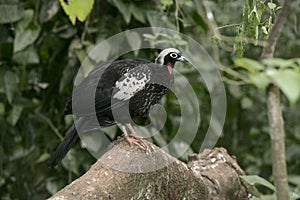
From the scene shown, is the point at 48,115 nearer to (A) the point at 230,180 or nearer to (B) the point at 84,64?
(B) the point at 84,64

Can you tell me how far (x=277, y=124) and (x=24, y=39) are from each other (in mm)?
2662

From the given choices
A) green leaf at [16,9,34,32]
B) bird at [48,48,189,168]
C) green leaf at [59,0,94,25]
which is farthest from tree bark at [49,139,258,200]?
green leaf at [16,9,34,32]

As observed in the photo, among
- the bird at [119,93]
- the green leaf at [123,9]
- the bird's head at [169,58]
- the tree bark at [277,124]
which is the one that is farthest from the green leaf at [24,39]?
the tree bark at [277,124]

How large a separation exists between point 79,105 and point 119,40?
110 centimetres

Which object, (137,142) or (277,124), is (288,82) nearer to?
(277,124)

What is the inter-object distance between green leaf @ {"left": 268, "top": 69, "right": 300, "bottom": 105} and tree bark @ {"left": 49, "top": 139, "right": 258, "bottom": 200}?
1008 mm

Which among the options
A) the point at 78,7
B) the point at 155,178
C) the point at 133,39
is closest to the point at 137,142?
the point at 155,178

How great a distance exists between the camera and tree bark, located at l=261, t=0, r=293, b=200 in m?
1.32

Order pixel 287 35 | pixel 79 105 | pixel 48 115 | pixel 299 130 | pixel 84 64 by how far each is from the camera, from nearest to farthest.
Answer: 1. pixel 79 105
2. pixel 84 64
3. pixel 48 115
4. pixel 287 35
5. pixel 299 130

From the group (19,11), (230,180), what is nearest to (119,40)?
(19,11)

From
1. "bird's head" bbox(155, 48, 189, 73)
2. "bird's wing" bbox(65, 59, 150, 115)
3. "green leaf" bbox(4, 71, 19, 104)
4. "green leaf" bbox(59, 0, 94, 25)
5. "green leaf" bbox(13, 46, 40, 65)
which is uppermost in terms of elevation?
"green leaf" bbox(59, 0, 94, 25)

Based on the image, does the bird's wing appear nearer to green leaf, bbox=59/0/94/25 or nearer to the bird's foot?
the bird's foot

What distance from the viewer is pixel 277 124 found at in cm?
137

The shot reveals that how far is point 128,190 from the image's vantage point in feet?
7.48
